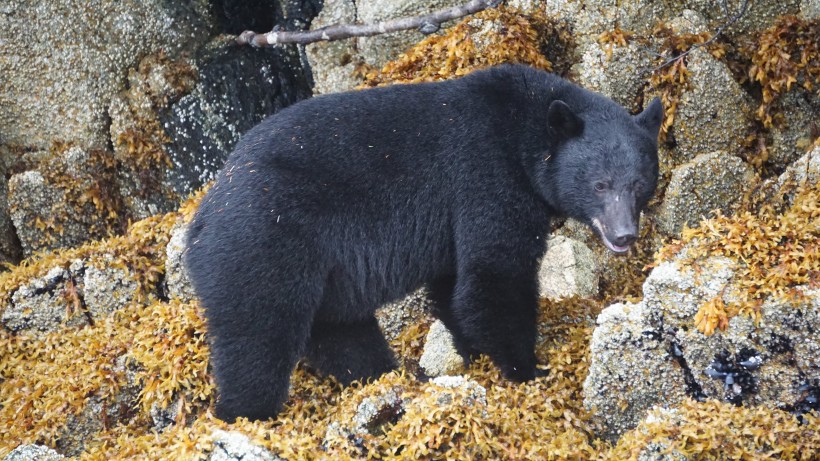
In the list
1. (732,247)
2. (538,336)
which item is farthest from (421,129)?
(732,247)

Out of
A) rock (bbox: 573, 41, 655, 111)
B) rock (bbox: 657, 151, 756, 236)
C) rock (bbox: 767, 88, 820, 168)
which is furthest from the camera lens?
rock (bbox: 573, 41, 655, 111)

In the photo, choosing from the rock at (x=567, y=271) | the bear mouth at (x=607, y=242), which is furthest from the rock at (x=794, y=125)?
the bear mouth at (x=607, y=242)

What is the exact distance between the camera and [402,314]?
741 cm

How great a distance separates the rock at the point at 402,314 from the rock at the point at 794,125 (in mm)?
3254

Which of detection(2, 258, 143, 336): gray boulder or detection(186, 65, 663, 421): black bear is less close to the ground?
detection(186, 65, 663, 421): black bear

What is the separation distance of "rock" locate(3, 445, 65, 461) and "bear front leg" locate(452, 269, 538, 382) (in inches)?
108

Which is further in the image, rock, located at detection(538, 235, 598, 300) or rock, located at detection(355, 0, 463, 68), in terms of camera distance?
rock, located at detection(355, 0, 463, 68)

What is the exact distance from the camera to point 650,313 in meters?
5.45

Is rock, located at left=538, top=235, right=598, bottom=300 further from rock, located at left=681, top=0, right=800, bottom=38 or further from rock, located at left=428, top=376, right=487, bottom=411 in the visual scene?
rock, located at left=681, top=0, right=800, bottom=38

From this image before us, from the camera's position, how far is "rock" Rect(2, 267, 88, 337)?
7477 millimetres

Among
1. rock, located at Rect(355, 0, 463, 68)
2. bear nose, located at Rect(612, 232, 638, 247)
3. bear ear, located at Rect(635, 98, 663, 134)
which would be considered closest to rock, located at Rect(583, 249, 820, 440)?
bear nose, located at Rect(612, 232, 638, 247)

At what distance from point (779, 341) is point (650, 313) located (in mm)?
732

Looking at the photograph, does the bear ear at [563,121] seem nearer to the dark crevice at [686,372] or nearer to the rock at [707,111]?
the dark crevice at [686,372]

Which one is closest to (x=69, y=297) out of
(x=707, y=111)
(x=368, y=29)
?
(x=368, y=29)
